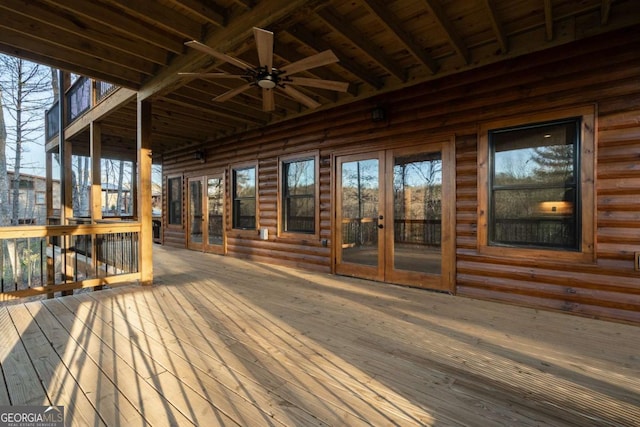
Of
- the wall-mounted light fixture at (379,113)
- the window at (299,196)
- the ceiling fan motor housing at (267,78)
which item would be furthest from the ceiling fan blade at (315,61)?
the window at (299,196)

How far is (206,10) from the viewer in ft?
8.83

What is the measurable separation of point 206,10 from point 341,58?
152 centimetres

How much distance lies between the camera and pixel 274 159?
581cm

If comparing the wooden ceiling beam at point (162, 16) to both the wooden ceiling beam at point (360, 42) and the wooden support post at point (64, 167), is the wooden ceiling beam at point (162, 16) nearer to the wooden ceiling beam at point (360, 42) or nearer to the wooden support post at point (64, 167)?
the wooden ceiling beam at point (360, 42)

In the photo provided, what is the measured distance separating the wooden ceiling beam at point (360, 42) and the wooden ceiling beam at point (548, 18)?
152 cm

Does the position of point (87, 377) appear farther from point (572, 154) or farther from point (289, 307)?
point (572, 154)

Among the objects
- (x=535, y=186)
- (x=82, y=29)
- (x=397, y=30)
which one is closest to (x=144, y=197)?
(x=82, y=29)

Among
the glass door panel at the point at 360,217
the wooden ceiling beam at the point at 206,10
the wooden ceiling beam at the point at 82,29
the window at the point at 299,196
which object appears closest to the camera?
the wooden ceiling beam at the point at 206,10

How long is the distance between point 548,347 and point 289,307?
2.34m

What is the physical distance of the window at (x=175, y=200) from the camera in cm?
816

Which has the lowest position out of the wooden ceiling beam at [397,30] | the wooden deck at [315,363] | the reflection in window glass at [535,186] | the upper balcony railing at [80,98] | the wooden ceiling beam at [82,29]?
the wooden deck at [315,363]

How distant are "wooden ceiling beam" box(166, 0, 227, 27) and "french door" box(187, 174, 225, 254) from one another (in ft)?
14.7

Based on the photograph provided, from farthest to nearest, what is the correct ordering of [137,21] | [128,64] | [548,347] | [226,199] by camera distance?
[226,199] → [128,64] → [137,21] → [548,347]

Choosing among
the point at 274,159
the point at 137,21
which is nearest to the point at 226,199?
the point at 274,159
